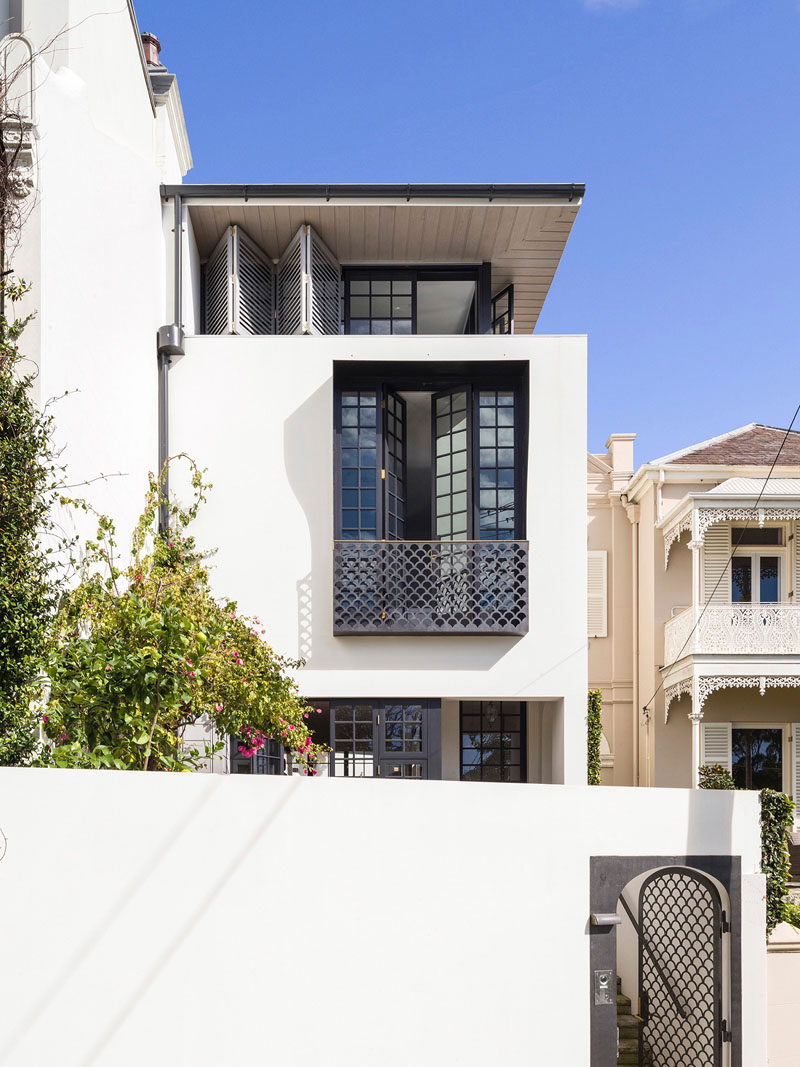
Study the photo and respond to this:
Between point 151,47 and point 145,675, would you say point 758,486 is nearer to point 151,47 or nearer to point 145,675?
point 151,47

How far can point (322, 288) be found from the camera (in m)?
11.9

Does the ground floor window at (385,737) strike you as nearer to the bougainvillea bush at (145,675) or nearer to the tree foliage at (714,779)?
the bougainvillea bush at (145,675)

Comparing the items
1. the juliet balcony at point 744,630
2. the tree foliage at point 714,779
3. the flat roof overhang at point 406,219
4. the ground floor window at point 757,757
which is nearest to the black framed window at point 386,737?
the tree foliage at point 714,779

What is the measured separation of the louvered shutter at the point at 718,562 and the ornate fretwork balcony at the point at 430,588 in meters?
7.25

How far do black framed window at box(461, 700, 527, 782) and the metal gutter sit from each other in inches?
262

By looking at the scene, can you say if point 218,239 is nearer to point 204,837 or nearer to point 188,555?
point 188,555

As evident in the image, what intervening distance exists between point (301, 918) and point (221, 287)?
8089 millimetres

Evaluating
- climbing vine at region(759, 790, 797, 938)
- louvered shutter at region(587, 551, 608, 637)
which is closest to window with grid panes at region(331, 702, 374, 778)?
climbing vine at region(759, 790, 797, 938)

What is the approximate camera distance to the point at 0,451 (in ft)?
22.0

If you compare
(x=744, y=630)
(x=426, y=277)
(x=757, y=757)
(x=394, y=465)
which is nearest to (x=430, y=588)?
(x=394, y=465)

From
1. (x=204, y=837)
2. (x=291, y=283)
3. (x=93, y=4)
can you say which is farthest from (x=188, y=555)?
(x=93, y=4)

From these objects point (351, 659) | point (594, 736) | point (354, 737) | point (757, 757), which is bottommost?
point (757, 757)

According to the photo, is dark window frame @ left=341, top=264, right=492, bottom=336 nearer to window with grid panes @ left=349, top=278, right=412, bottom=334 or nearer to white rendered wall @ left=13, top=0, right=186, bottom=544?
window with grid panes @ left=349, top=278, right=412, bottom=334

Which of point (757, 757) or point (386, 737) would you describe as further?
point (757, 757)
